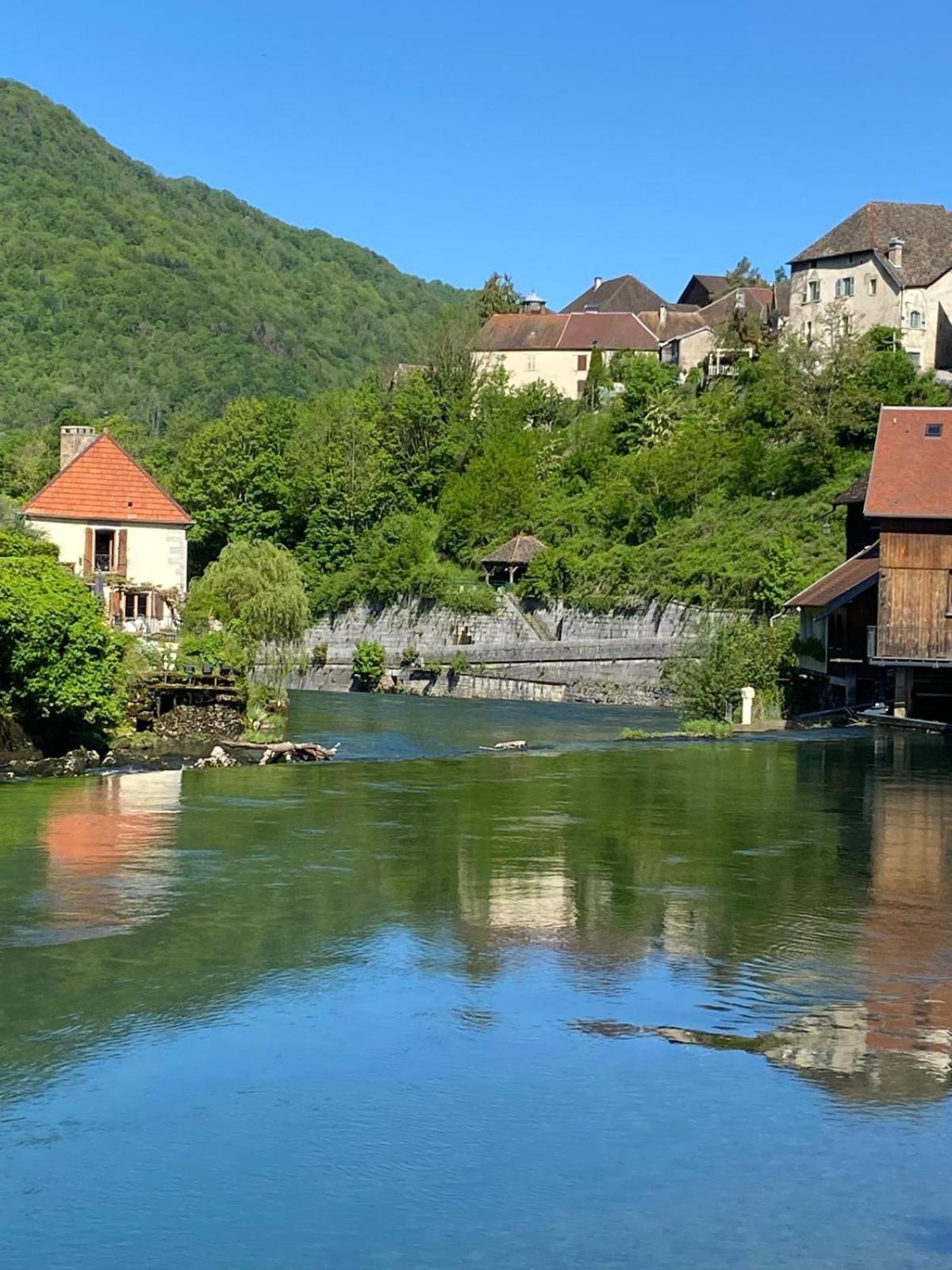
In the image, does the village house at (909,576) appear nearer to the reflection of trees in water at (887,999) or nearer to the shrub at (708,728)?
the shrub at (708,728)

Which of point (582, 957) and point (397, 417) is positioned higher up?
point (397, 417)

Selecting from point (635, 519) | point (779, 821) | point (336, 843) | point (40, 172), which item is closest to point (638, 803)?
point (779, 821)

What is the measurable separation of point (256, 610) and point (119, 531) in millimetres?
3949

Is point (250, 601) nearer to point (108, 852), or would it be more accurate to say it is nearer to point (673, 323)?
point (108, 852)

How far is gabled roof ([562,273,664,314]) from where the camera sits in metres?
97.7

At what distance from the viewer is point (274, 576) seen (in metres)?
44.7

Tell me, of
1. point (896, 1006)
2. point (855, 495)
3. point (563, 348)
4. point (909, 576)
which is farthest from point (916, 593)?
point (563, 348)

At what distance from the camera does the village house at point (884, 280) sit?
68.6 meters

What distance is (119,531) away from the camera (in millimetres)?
42500

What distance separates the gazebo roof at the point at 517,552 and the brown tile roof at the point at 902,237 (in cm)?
1828

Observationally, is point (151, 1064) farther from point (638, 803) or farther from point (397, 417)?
point (397, 417)

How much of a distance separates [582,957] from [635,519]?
51677 millimetres

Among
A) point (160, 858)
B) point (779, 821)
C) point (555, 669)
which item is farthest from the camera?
point (555, 669)

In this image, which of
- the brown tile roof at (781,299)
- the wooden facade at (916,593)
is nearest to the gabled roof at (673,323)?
the brown tile roof at (781,299)
